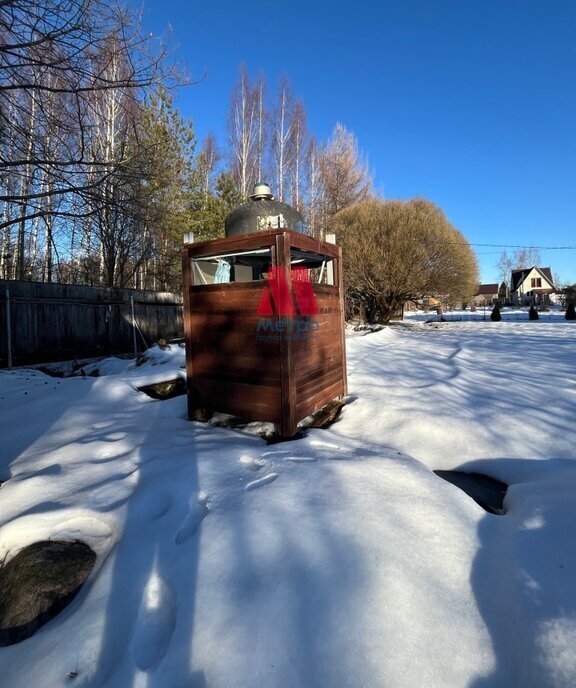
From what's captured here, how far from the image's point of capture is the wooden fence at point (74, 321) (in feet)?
25.1

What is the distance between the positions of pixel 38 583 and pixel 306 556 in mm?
1156

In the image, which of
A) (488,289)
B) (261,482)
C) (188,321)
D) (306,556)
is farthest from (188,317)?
(488,289)

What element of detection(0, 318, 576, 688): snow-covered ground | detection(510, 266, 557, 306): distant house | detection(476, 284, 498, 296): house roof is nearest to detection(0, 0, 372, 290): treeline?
detection(0, 318, 576, 688): snow-covered ground

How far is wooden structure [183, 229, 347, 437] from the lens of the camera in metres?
2.88

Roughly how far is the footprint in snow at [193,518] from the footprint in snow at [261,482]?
0.84ft

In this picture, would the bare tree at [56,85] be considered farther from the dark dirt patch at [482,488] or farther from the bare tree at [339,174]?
the bare tree at [339,174]

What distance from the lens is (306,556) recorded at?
1.48 meters

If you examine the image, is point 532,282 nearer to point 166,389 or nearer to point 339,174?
point 339,174

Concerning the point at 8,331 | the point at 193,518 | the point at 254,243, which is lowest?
the point at 193,518

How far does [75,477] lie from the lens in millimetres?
2344

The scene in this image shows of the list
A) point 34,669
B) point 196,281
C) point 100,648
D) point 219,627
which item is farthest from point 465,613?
point 196,281

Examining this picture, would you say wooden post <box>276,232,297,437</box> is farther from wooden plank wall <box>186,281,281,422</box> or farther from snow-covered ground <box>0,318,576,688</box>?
snow-covered ground <box>0,318,576,688</box>

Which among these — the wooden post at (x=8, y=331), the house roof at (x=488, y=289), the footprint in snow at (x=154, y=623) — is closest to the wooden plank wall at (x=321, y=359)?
the footprint in snow at (x=154, y=623)

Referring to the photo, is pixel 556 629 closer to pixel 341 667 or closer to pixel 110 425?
pixel 341 667
